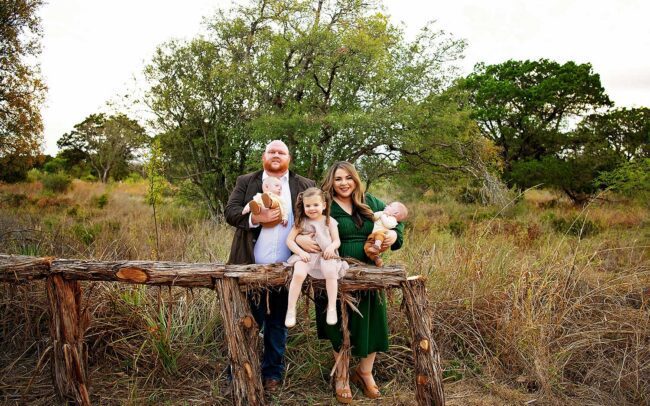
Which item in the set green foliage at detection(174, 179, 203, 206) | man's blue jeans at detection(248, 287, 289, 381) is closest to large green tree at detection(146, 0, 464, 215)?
green foliage at detection(174, 179, 203, 206)

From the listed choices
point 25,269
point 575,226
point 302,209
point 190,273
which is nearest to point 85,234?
Result: point 25,269

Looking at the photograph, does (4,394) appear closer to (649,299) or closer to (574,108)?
(649,299)

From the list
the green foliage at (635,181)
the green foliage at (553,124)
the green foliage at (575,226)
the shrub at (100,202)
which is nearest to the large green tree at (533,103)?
the green foliage at (553,124)

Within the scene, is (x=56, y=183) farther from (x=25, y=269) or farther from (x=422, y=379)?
(x=422, y=379)

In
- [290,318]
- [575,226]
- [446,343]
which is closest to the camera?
[290,318]

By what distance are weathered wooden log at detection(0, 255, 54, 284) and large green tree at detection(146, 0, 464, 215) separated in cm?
715

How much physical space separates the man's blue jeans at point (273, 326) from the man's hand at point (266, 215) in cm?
57

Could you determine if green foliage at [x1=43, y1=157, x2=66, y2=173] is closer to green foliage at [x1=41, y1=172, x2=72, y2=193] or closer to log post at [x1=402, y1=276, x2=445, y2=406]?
green foliage at [x1=41, y1=172, x2=72, y2=193]

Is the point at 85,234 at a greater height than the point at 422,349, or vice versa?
the point at 85,234

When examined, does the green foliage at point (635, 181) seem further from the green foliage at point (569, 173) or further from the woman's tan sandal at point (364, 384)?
the woman's tan sandal at point (364, 384)

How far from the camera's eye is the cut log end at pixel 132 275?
9.96ft

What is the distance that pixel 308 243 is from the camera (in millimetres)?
2996

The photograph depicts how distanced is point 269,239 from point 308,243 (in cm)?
42

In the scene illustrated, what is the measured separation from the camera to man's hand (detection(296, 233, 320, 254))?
2994mm
